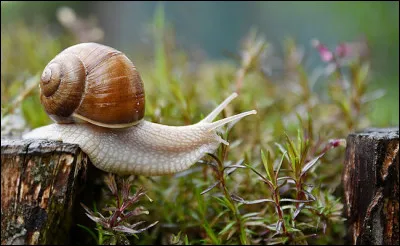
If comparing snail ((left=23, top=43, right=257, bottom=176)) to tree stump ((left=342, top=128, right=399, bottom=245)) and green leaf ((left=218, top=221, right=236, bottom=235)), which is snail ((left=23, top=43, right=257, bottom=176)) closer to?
green leaf ((left=218, top=221, right=236, bottom=235))

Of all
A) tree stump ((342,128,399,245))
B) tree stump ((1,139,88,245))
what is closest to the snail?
tree stump ((1,139,88,245))

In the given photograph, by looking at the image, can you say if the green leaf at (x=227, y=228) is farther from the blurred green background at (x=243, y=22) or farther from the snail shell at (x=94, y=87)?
the blurred green background at (x=243, y=22)

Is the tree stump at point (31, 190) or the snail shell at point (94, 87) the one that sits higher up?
the snail shell at point (94, 87)

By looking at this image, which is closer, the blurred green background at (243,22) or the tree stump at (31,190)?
the tree stump at (31,190)

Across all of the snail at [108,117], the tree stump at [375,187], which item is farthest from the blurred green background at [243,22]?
the tree stump at [375,187]

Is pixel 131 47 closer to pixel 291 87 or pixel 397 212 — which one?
pixel 291 87

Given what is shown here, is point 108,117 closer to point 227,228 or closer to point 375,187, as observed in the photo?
point 227,228

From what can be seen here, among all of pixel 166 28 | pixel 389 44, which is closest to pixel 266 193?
pixel 166 28
